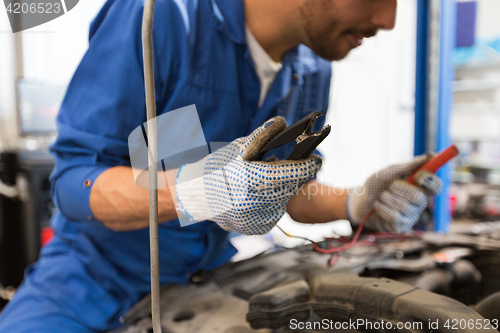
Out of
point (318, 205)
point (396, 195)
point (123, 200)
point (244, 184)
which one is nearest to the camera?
point (244, 184)

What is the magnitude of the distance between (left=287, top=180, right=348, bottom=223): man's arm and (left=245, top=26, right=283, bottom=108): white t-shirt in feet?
0.86

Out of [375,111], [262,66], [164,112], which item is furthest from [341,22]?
[375,111]

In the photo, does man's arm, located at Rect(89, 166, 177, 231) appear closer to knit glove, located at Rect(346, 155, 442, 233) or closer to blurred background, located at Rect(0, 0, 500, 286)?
blurred background, located at Rect(0, 0, 500, 286)

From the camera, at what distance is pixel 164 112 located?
1.77 ft

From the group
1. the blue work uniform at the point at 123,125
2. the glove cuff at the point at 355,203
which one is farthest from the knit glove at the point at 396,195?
the blue work uniform at the point at 123,125

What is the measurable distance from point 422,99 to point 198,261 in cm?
109

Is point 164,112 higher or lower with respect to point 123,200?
higher

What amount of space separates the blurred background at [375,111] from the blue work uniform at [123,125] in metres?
0.10

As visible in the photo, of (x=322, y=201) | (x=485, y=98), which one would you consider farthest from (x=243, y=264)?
(x=485, y=98)

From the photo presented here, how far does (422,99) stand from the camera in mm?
1257

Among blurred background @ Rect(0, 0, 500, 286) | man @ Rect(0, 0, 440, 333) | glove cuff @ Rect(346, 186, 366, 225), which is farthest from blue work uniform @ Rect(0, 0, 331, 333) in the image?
glove cuff @ Rect(346, 186, 366, 225)

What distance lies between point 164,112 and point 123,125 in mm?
70

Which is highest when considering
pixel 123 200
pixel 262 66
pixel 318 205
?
pixel 262 66

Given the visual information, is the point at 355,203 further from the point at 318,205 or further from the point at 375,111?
the point at 375,111
